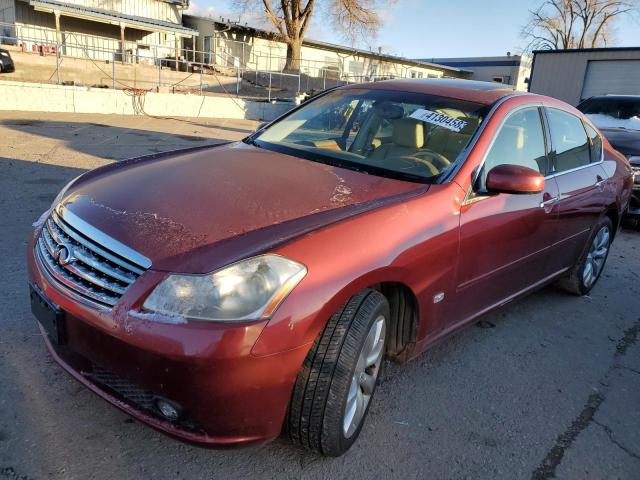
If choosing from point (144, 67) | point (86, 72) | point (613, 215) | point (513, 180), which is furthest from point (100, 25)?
point (513, 180)

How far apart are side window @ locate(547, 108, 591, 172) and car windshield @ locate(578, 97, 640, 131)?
→ 5.02 meters

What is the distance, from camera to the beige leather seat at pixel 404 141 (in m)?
3.06

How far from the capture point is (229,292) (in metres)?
1.82

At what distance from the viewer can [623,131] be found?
772cm

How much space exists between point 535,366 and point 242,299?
2.23 m

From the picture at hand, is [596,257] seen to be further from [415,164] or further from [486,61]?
[486,61]

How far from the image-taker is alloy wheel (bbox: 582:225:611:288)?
4363 millimetres

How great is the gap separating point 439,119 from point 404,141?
0.85 feet

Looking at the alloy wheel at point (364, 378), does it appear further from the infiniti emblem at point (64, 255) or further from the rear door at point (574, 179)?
the rear door at point (574, 179)

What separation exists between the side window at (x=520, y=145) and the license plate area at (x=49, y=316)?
214cm

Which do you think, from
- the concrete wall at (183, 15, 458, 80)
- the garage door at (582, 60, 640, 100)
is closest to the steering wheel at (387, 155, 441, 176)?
the garage door at (582, 60, 640, 100)

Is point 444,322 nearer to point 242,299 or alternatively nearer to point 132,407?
point 242,299

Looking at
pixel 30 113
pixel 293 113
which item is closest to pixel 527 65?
pixel 30 113

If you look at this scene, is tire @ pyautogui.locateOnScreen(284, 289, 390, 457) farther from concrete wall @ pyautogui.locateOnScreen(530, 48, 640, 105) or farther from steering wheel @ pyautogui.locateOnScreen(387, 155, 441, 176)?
concrete wall @ pyautogui.locateOnScreen(530, 48, 640, 105)
